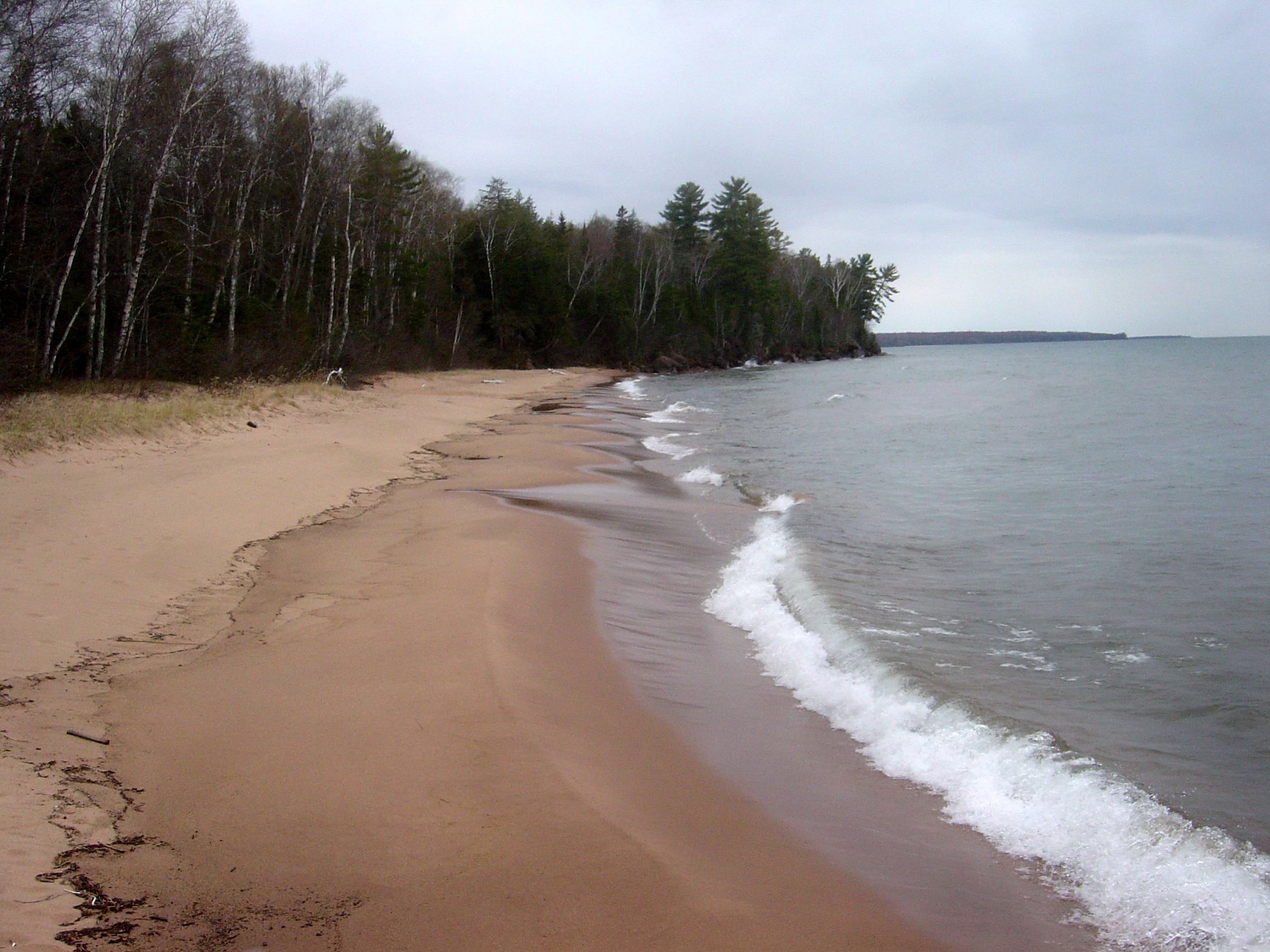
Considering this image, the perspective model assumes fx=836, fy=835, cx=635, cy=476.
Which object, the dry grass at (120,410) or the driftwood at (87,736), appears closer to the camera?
the driftwood at (87,736)

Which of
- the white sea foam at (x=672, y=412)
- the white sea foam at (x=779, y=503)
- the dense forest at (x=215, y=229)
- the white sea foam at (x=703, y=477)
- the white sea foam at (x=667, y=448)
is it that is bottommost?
the white sea foam at (x=779, y=503)

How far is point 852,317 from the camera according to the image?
108 m

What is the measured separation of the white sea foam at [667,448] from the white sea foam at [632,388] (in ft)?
50.3

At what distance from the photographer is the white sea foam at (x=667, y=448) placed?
695 inches

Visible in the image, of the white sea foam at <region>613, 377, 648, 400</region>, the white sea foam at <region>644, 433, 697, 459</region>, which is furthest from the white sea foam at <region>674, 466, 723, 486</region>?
the white sea foam at <region>613, 377, 648, 400</region>

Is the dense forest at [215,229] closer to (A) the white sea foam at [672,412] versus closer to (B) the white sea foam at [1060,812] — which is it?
(A) the white sea foam at [672,412]

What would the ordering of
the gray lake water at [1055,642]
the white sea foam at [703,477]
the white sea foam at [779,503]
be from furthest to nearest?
the white sea foam at [703,477] < the white sea foam at [779,503] < the gray lake water at [1055,642]

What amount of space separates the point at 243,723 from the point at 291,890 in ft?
4.92

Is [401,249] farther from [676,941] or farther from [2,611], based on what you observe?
[676,941]

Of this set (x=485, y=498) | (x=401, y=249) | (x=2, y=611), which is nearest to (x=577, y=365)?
(x=401, y=249)

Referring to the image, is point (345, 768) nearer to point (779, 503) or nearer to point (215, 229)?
point (779, 503)

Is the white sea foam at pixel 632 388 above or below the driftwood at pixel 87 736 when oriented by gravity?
above

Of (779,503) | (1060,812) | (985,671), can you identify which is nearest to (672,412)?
(779,503)

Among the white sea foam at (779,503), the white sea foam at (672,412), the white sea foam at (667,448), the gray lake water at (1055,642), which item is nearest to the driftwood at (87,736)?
the gray lake water at (1055,642)
